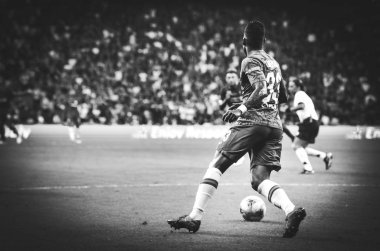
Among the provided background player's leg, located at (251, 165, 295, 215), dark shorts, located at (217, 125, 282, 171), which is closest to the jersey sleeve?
dark shorts, located at (217, 125, 282, 171)

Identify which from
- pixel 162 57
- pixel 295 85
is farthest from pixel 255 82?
pixel 162 57

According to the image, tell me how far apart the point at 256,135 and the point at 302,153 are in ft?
26.8

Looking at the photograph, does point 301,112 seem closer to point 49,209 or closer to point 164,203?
point 164,203

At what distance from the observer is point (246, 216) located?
25.4 ft

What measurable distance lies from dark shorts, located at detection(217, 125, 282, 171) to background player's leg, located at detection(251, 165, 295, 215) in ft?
0.28

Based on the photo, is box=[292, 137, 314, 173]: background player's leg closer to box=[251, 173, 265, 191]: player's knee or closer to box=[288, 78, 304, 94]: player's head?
box=[288, 78, 304, 94]: player's head

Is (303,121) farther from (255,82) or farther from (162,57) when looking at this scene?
(162,57)

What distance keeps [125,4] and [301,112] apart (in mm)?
30435

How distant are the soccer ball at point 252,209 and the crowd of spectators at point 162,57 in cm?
2505

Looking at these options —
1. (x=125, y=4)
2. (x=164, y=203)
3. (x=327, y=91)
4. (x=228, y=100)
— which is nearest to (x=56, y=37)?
(x=125, y=4)

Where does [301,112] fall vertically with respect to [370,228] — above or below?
above

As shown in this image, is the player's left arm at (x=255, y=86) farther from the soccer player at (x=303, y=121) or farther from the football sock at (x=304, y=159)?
the football sock at (x=304, y=159)

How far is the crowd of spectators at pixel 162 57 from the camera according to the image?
1330 inches

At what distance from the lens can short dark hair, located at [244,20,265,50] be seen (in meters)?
6.66
